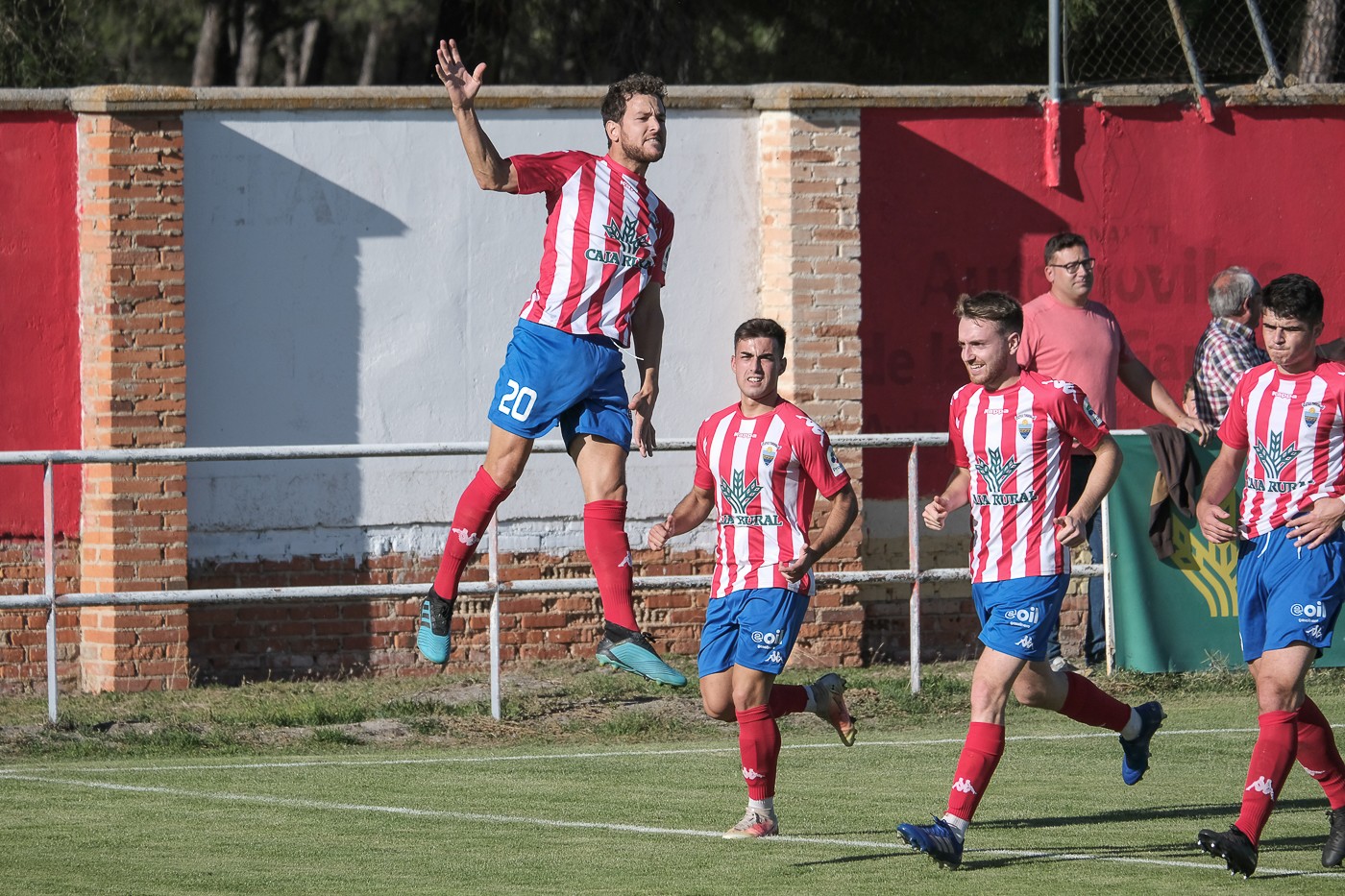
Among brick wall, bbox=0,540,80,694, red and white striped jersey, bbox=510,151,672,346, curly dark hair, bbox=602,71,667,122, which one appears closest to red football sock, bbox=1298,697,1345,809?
red and white striped jersey, bbox=510,151,672,346

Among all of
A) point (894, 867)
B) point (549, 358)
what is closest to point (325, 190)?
point (549, 358)

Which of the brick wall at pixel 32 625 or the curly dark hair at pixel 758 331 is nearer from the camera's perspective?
the curly dark hair at pixel 758 331

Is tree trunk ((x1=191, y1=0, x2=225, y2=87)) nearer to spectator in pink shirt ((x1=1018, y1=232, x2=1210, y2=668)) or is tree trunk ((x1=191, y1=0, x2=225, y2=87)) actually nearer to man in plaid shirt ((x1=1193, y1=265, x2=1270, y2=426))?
spectator in pink shirt ((x1=1018, y1=232, x2=1210, y2=668))

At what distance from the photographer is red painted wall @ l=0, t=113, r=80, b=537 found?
485 inches

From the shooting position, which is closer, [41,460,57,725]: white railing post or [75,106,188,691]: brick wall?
[41,460,57,725]: white railing post

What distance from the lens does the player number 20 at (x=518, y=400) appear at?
324 inches

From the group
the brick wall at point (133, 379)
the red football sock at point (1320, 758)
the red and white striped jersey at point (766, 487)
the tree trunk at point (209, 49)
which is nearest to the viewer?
the red football sock at point (1320, 758)

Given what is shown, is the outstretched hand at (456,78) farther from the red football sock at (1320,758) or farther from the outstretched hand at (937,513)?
the red football sock at (1320,758)

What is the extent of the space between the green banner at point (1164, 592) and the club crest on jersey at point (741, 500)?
4.55 metres

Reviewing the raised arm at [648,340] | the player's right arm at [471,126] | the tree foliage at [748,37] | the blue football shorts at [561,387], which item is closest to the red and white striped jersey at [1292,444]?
the raised arm at [648,340]

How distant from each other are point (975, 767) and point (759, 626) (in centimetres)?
97

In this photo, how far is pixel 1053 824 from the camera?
7926 mm

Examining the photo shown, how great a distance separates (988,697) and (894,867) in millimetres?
668

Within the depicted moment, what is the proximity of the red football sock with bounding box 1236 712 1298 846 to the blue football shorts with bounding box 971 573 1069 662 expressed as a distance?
2.60 feet
